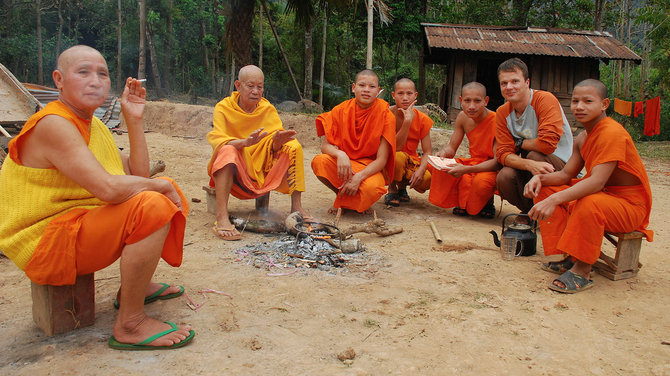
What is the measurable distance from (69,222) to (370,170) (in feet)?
10.4

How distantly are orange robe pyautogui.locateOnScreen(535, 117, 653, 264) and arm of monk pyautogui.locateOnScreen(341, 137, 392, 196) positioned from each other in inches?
81.2

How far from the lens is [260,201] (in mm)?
5039

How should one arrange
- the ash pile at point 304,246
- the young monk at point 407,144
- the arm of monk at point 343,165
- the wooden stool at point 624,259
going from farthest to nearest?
the young monk at point 407,144 → the arm of monk at point 343,165 → the ash pile at point 304,246 → the wooden stool at point 624,259

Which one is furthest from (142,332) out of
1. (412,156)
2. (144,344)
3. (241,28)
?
(241,28)

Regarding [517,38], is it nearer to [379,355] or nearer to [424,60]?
[424,60]

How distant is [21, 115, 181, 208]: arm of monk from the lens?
2105 mm

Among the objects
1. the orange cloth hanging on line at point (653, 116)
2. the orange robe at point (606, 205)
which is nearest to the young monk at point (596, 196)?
the orange robe at point (606, 205)

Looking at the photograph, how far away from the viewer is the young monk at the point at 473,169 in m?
4.90

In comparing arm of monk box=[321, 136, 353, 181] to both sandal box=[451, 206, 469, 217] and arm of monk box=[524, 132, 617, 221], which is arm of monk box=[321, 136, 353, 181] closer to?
sandal box=[451, 206, 469, 217]

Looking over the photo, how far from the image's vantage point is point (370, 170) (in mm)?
4945

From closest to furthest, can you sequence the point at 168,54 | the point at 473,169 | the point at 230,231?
1. the point at 230,231
2. the point at 473,169
3. the point at 168,54

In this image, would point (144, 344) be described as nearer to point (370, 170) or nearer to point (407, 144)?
point (370, 170)

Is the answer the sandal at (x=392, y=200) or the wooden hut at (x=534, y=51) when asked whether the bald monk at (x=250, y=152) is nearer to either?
the sandal at (x=392, y=200)

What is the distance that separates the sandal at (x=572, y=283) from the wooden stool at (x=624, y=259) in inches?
10.3
